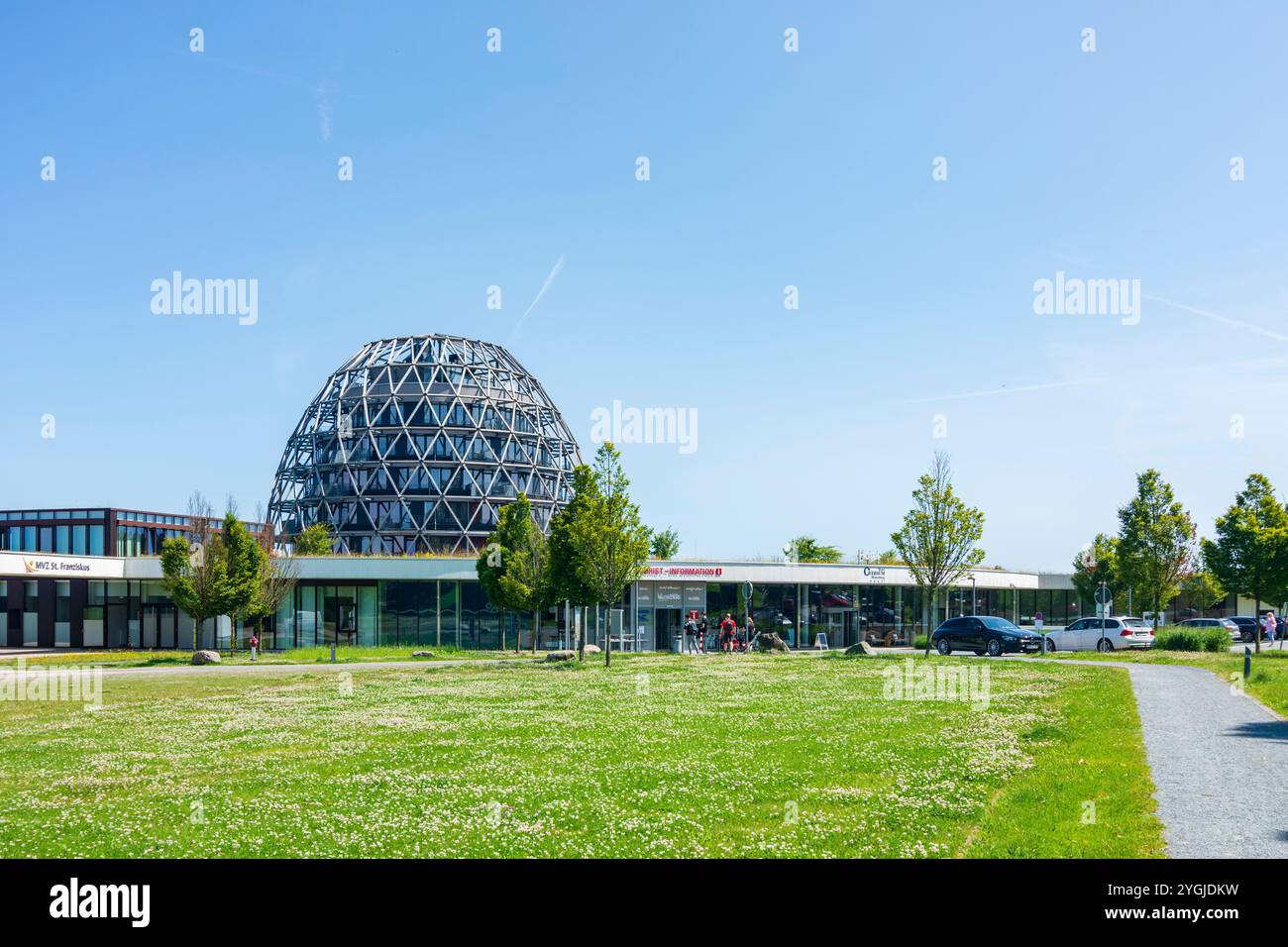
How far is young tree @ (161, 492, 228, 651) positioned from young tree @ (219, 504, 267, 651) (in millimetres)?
224

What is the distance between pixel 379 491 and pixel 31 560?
A: 98.1ft

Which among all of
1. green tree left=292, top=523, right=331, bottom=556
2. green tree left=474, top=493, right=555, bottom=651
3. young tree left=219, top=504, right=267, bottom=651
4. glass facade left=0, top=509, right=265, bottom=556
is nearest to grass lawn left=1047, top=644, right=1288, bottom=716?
green tree left=474, top=493, right=555, bottom=651

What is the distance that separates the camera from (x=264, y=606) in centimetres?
4909

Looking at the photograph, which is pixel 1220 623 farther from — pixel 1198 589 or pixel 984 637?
pixel 984 637

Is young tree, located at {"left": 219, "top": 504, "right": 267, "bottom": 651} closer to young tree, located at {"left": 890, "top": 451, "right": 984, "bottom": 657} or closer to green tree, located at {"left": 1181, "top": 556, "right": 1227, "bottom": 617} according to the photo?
young tree, located at {"left": 890, "top": 451, "right": 984, "bottom": 657}

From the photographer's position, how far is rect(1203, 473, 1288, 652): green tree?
138ft

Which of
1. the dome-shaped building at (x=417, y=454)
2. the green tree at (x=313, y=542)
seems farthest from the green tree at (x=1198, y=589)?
the green tree at (x=313, y=542)

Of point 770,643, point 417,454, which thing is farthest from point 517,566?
point 417,454

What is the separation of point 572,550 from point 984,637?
1808cm

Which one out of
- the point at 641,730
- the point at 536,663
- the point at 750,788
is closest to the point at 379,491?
the point at 536,663

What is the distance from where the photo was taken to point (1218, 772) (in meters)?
13.3

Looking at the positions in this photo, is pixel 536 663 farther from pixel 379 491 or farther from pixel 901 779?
pixel 379 491

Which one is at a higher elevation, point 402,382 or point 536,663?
point 402,382
